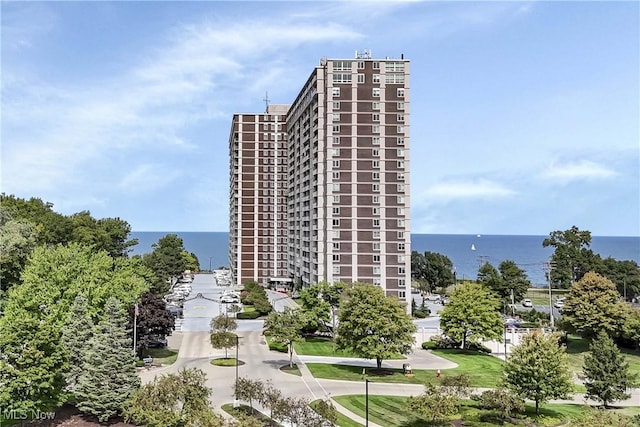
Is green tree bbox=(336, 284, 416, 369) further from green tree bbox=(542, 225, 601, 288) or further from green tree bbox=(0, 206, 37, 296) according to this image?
green tree bbox=(542, 225, 601, 288)

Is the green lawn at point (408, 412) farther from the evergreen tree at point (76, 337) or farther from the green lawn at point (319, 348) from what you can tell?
the evergreen tree at point (76, 337)

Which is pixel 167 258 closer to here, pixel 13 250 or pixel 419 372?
pixel 13 250

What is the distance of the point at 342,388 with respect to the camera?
43.0m

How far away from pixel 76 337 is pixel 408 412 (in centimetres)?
2458

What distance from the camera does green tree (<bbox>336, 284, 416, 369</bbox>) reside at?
4678 cm

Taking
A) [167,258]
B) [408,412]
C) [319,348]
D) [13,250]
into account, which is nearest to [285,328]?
[319,348]

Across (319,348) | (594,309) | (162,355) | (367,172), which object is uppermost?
(367,172)

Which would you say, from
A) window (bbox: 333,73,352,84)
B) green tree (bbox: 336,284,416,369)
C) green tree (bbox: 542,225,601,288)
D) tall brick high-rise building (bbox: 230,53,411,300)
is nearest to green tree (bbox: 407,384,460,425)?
green tree (bbox: 336,284,416,369)

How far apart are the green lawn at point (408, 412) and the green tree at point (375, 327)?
6701mm

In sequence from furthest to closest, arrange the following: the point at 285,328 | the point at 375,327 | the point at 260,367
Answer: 1. the point at 285,328
2. the point at 260,367
3. the point at 375,327

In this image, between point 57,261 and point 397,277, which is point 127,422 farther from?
point 397,277

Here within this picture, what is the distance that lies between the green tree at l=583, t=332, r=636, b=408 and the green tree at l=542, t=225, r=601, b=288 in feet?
224

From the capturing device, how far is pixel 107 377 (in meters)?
32.2

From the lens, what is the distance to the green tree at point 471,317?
5897cm
